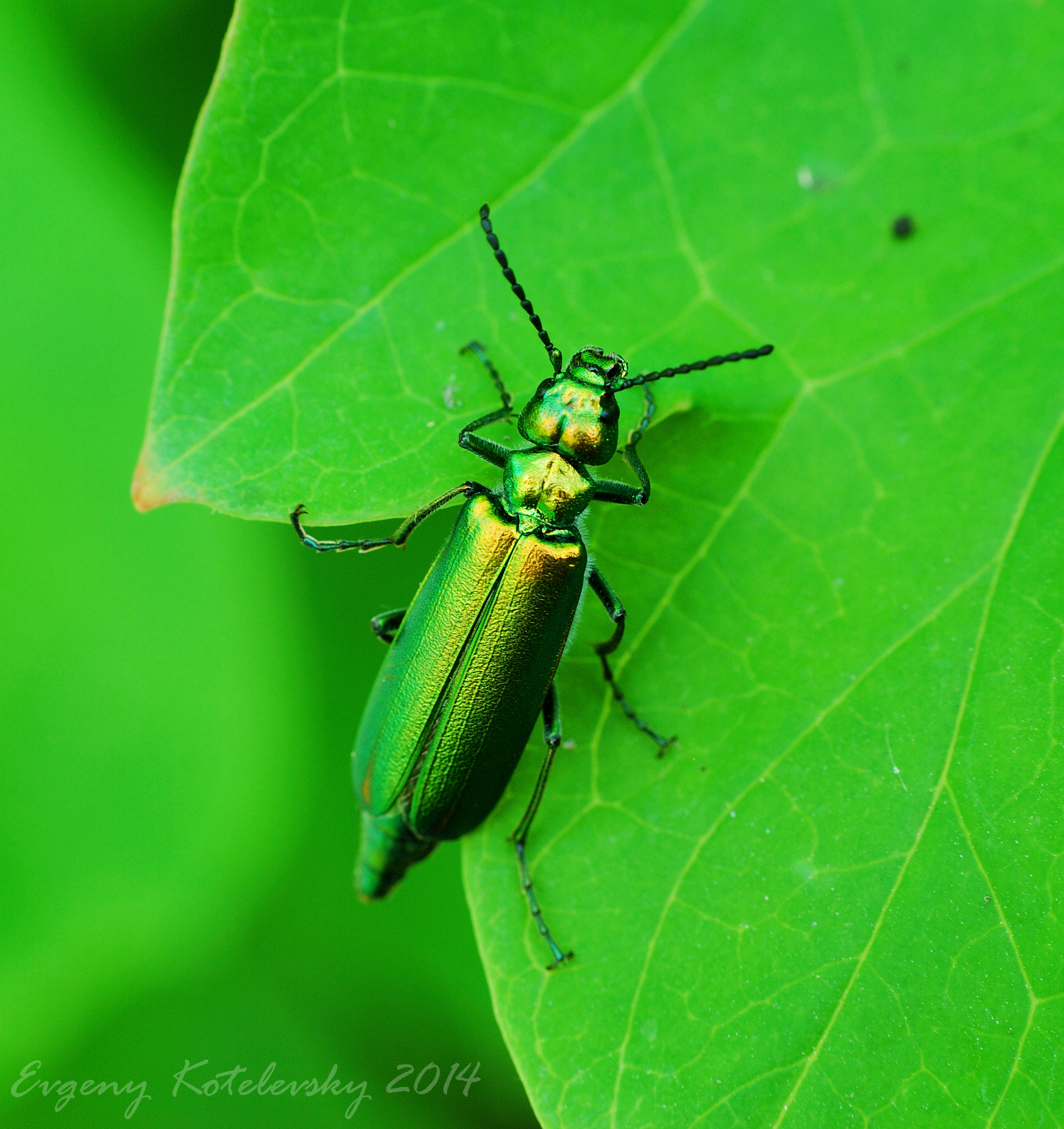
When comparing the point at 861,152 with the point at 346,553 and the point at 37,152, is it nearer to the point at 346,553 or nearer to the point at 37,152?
the point at 346,553

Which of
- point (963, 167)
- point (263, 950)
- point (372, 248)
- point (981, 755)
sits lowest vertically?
point (263, 950)

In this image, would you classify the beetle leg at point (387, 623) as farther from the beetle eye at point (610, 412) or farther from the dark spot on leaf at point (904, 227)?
the dark spot on leaf at point (904, 227)

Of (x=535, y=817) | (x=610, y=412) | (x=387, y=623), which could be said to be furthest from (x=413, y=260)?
(x=535, y=817)

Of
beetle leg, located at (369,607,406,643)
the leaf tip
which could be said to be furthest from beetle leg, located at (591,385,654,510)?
the leaf tip

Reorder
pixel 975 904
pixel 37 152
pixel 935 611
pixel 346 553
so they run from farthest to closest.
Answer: pixel 346 553 → pixel 37 152 → pixel 935 611 → pixel 975 904

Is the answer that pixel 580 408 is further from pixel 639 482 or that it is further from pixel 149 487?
pixel 149 487

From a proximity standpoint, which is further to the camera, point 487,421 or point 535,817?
point 535,817

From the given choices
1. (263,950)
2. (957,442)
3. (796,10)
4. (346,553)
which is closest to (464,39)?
(796,10)
